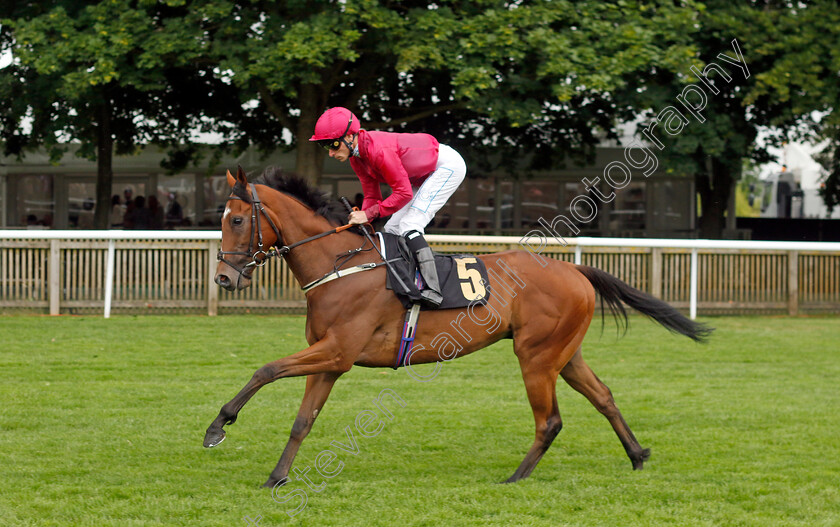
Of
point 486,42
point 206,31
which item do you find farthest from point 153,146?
point 486,42

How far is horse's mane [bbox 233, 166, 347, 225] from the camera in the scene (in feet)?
16.8

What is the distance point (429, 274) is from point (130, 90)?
11.4m

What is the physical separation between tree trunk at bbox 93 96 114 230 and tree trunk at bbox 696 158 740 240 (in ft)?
35.0

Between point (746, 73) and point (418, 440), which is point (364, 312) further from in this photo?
point (746, 73)

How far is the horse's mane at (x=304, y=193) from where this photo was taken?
16.8 ft

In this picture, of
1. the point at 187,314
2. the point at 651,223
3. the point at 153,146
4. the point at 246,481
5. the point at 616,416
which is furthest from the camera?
the point at 651,223

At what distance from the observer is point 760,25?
14297 mm

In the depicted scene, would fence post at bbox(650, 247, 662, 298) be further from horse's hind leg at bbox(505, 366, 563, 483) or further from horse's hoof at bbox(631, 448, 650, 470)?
horse's hind leg at bbox(505, 366, 563, 483)

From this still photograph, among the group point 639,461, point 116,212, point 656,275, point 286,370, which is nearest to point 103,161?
point 116,212

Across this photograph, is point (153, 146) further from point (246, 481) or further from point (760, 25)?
point (246, 481)

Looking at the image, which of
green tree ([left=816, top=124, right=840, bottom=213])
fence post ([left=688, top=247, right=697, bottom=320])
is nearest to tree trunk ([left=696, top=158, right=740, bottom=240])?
green tree ([left=816, top=124, right=840, bottom=213])

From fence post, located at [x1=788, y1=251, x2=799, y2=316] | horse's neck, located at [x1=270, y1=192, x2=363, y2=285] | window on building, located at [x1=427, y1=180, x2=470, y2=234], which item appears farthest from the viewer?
window on building, located at [x1=427, y1=180, x2=470, y2=234]

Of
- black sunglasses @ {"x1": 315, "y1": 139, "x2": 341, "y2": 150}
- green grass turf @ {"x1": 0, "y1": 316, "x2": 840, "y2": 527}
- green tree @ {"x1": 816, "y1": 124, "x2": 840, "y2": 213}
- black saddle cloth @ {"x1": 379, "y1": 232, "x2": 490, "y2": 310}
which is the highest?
green tree @ {"x1": 816, "y1": 124, "x2": 840, "y2": 213}

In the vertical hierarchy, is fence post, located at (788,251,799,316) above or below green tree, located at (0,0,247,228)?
below
